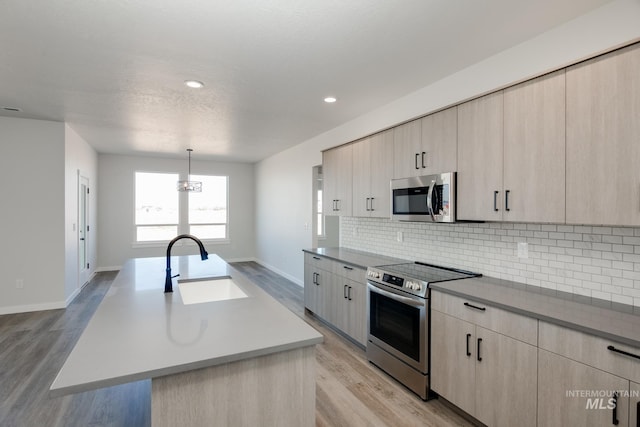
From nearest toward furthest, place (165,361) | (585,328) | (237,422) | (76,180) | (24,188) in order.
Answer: (165,361), (237,422), (585,328), (24,188), (76,180)

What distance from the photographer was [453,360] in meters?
2.28

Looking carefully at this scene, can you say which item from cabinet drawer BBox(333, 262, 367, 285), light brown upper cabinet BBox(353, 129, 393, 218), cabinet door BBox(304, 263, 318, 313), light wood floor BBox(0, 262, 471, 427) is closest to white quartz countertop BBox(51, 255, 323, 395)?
light wood floor BBox(0, 262, 471, 427)

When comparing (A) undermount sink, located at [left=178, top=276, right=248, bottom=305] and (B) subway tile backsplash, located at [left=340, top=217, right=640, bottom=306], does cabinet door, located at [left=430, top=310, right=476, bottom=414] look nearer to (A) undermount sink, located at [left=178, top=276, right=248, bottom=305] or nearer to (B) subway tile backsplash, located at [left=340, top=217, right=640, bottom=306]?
(B) subway tile backsplash, located at [left=340, top=217, right=640, bottom=306]

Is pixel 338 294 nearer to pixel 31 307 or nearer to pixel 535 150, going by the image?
pixel 535 150

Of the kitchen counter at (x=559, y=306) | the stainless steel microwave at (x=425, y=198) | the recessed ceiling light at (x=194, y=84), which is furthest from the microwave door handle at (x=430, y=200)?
the recessed ceiling light at (x=194, y=84)

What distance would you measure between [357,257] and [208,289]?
1.85 m

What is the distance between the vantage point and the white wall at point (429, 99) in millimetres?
1886

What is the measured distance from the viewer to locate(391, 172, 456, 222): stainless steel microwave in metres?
2.64

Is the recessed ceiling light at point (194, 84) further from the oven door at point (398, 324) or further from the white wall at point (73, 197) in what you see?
the white wall at point (73, 197)

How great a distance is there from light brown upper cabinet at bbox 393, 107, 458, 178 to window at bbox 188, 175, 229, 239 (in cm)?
615

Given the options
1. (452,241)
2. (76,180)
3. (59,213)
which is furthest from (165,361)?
(76,180)

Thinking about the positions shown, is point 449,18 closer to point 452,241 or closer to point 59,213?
point 452,241

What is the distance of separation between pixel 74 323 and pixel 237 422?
402 cm

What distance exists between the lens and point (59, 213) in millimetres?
4605
